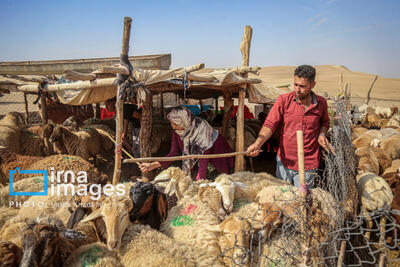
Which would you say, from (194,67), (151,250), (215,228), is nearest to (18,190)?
(151,250)

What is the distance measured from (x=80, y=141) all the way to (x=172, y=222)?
5.19 m

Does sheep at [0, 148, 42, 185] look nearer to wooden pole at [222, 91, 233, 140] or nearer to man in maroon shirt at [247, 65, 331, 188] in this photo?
man in maroon shirt at [247, 65, 331, 188]

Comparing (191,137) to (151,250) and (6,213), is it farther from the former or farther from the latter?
(6,213)

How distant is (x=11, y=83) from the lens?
6.70m

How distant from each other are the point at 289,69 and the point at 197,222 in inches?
3047

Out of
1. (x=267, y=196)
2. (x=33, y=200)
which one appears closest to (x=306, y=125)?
(x=267, y=196)

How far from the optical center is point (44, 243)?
209cm

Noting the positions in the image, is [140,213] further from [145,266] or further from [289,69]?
[289,69]

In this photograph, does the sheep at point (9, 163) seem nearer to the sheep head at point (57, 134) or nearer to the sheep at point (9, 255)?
the sheep head at point (57, 134)

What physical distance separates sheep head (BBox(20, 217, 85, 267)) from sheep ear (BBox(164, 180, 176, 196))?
4.32ft

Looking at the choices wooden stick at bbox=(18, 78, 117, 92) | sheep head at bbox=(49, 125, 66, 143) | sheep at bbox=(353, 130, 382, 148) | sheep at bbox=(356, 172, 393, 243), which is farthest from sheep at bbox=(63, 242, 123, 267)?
sheep at bbox=(353, 130, 382, 148)

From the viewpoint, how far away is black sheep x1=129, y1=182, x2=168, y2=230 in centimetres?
275

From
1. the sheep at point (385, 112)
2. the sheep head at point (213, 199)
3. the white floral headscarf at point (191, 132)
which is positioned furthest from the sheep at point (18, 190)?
the sheep at point (385, 112)

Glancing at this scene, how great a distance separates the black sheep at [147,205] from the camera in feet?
9.03
